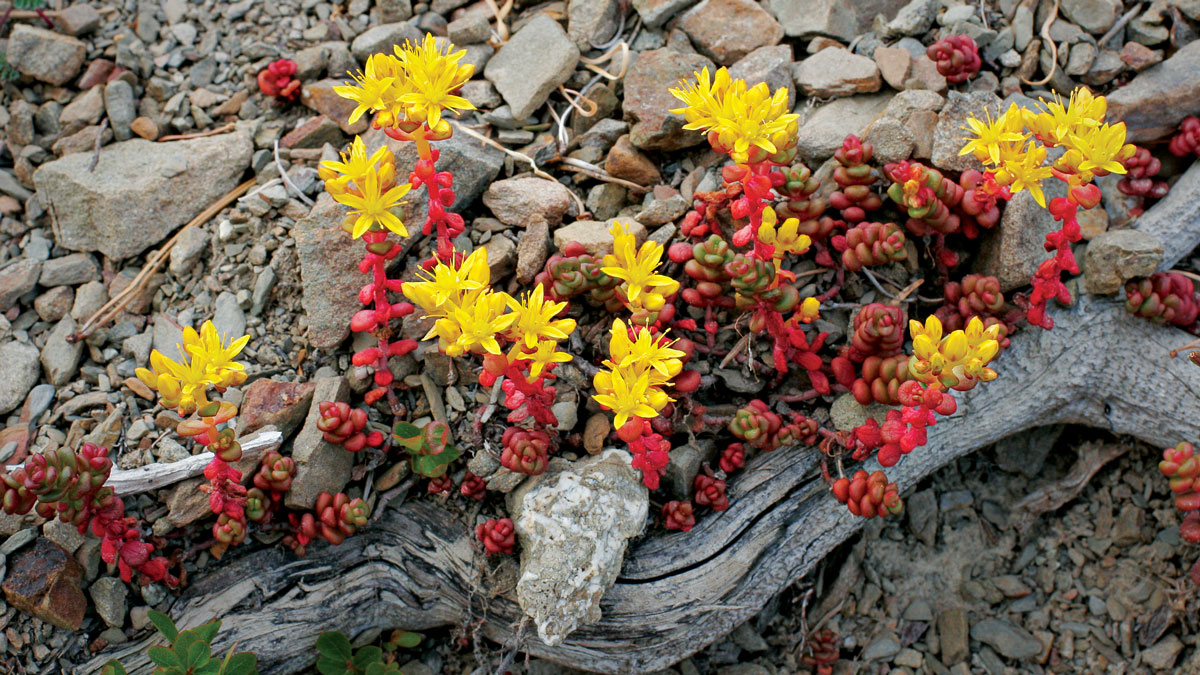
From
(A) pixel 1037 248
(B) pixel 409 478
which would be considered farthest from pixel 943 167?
(B) pixel 409 478

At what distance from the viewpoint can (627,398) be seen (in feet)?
9.11

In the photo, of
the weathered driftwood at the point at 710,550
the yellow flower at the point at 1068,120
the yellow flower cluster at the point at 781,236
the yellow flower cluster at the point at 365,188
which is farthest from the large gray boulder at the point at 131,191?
the yellow flower at the point at 1068,120

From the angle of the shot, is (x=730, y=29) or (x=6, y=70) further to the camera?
(x=6, y=70)

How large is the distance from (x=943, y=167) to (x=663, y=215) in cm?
114

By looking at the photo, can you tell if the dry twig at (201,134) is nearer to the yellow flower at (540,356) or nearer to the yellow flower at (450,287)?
the yellow flower at (450,287)

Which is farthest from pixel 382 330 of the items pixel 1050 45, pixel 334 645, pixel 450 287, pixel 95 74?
pixel 1050 45

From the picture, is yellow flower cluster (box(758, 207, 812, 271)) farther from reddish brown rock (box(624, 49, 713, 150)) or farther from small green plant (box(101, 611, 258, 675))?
small green plant (box(101, 611, 258, 675))

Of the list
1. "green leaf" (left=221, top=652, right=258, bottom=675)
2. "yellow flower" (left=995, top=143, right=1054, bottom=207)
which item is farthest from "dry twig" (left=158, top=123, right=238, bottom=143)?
"yellow flower" (left=995, top=143, right=1054, bottom=207)

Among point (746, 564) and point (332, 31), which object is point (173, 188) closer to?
point (332, 31)

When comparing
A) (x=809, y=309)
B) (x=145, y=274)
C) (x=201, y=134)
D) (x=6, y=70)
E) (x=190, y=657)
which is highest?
(x=6, y=70)

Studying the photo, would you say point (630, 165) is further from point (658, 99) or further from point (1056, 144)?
point (1056, 144)

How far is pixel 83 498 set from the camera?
9.70 feet

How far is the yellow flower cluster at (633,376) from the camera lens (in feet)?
9.05

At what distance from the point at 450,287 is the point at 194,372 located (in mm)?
977
